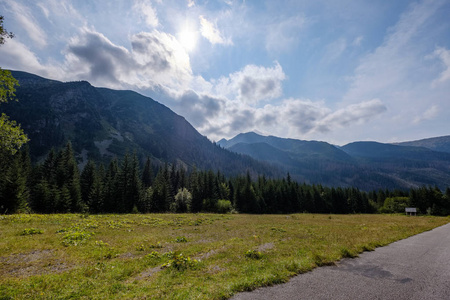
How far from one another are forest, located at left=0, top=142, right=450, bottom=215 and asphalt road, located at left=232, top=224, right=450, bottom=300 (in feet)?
171

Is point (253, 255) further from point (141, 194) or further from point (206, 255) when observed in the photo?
point (141, 194)

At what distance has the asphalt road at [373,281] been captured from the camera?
299 inches

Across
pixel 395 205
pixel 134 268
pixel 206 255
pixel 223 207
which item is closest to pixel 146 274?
pixel 134 268

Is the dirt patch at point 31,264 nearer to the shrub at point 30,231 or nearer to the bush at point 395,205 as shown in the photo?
the shrub at point 30,231

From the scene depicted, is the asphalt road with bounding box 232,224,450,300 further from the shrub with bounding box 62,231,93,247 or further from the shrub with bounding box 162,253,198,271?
the shrub with bounding box 62,231,93,247

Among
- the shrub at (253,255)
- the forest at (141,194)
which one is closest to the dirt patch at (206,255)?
Result: the shrub at (253,255)

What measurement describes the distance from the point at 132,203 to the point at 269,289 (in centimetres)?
5967

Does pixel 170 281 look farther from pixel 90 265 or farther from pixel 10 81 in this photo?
pixel 10 81

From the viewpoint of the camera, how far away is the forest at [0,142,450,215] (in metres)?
45.8

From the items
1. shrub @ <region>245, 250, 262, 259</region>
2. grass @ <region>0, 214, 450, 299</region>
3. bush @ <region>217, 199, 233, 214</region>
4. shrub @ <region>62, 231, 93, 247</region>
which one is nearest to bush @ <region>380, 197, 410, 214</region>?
bush @ <region>217, 199, 233, 214</region>

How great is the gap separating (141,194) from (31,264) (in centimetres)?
5281

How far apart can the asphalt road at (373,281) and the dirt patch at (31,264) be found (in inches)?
402

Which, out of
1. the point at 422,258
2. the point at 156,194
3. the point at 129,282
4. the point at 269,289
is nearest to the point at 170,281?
the point at 129,282

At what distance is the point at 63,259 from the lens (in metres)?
11.7
